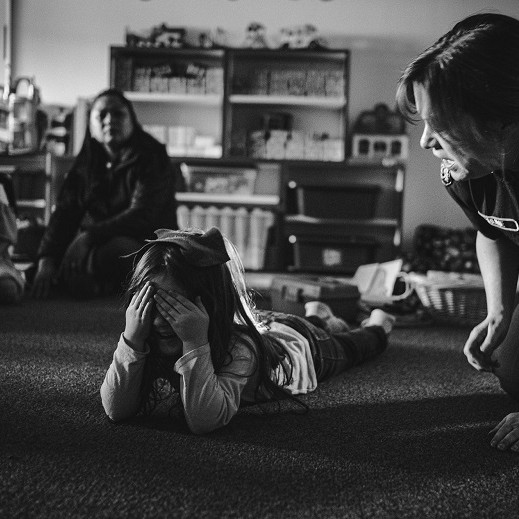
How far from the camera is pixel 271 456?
0.94 m

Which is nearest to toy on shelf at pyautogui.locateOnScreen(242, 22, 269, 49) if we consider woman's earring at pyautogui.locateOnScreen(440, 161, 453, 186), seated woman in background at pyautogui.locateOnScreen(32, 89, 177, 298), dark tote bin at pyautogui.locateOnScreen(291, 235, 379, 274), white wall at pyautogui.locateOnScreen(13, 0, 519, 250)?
white wall at pyautogui.locateOnScreen(13, 0, 519, 250)

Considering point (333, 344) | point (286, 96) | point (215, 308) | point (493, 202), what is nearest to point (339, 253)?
point (286, 96)

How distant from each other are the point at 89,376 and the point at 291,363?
461mm

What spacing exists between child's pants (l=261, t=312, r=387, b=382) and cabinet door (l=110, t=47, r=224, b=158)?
9.15ft

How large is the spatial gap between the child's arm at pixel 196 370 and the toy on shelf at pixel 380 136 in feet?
11.3

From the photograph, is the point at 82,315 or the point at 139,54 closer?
the point at 82,315

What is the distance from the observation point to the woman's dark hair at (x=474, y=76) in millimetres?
810

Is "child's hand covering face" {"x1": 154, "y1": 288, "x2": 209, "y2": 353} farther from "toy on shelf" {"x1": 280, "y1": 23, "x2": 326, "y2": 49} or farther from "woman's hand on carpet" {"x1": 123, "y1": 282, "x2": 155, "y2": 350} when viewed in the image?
"toy on shelf" {"x1": 280, "y1": 23, "x2": 326, "y2": 49}

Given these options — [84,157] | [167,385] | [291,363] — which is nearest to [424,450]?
[291,363]

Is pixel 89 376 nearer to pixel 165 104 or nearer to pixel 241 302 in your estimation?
pixel 241 302

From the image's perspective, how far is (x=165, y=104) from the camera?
4543 mm

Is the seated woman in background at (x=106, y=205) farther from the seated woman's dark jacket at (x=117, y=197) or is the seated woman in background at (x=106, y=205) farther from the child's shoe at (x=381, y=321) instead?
the child's shoe at (x=381, y=321)

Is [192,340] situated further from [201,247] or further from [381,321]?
[381,321]

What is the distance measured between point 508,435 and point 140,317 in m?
0.61
